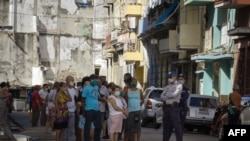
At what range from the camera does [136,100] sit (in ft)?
66.2

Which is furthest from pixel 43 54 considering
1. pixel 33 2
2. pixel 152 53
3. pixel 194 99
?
pixel 194 99

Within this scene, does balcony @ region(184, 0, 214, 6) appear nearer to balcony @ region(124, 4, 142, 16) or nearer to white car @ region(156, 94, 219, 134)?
white car @ region(156, 94, 219, 134)

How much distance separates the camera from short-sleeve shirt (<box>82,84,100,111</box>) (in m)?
19.8

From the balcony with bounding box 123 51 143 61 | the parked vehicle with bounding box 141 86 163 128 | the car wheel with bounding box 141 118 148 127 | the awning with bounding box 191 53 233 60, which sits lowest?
the car wheel with bounding box 141 118 148 127

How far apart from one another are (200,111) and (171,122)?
1378cm

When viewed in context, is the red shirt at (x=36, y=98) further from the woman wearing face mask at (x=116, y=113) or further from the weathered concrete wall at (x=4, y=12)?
the weathered concrete wall at (x=4, y=12)

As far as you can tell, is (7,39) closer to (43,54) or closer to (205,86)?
(43,54)

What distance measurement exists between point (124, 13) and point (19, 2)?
696 inches

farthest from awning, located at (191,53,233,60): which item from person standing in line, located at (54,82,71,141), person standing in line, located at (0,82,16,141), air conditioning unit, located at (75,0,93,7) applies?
air conditioning unit, located at (75,0,93,7)

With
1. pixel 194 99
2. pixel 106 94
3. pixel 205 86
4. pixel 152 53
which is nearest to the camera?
pixel 106 94

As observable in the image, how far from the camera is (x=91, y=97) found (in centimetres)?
1980

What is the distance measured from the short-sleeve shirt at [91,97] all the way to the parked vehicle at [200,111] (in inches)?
496

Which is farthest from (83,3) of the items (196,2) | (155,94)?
(155,94)

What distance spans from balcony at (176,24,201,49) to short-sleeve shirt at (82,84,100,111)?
26.7m
